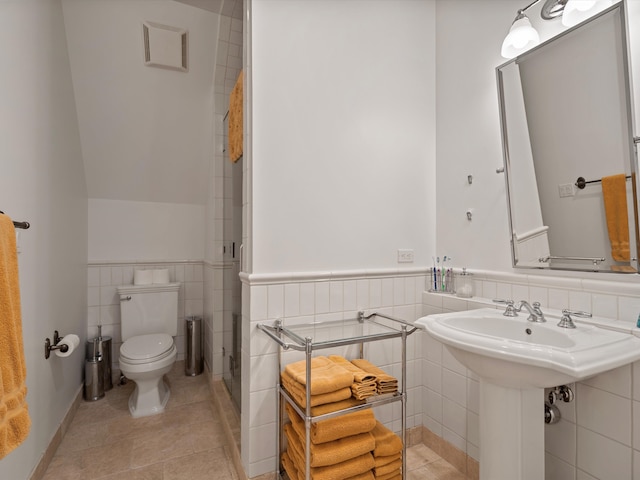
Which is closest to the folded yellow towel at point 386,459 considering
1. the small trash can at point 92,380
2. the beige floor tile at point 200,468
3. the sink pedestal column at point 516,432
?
the sink pedestal column at point 516,432

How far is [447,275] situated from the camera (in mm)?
1872

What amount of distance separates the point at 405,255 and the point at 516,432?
3.19 feet

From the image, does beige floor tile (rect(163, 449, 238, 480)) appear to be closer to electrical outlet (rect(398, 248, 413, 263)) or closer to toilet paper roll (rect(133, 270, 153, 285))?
electrical outlet (rect(398, 248, 413, 263))

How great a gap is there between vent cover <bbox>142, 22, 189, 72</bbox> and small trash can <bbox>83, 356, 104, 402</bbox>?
2268 millimetres

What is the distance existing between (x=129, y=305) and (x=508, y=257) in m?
2.81

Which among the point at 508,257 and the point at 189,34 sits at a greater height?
the point at 189,34

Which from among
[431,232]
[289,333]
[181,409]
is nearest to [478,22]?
[431,232]

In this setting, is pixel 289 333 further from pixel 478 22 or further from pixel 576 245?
pixel 478 22

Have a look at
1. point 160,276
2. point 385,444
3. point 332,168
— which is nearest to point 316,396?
point 385,444

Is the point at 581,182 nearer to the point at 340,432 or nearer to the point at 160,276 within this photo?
the point at 340,432

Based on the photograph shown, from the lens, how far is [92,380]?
8.21 feet

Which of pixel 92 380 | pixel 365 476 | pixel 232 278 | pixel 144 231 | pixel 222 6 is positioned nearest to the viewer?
pixel 365 476

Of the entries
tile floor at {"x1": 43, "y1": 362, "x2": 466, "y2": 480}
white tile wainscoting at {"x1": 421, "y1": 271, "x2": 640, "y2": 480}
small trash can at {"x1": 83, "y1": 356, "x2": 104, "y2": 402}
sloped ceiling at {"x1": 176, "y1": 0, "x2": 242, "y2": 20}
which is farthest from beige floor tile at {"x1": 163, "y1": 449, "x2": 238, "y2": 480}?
sloped ceiling at {"x1": 176, "y1": 0, "x2": 242, "y2": 20}

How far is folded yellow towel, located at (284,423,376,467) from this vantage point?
127cm
